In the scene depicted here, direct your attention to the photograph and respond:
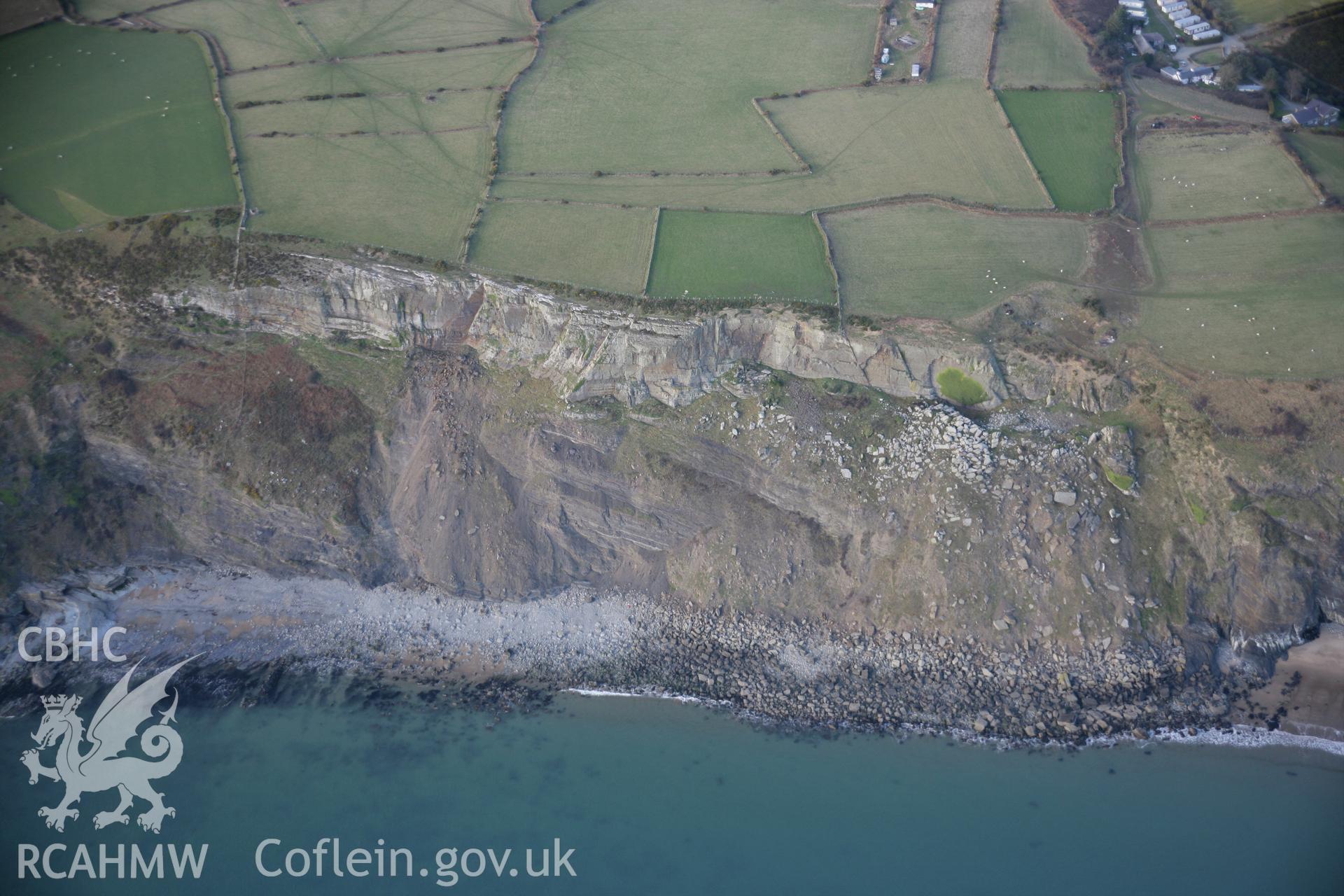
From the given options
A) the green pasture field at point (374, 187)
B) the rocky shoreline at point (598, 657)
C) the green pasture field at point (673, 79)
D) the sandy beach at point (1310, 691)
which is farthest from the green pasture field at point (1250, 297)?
the green pasture field at point (374, 187)

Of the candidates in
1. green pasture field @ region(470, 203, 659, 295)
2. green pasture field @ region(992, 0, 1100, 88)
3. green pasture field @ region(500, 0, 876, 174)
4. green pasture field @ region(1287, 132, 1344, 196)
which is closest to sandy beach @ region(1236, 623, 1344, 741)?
green pasture field @ region(1287, 132, 1344, 196)

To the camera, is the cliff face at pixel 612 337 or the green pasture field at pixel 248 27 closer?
the cliff face at pixel 612 337

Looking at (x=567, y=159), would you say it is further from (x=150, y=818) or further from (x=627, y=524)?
(x=150, y=818)

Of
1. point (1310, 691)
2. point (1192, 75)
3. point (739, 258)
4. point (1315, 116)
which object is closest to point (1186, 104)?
point (1192, 75)

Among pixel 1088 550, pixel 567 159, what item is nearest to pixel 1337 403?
pixel 1088 550

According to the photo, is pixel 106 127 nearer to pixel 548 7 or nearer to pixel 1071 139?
pixel 548 7

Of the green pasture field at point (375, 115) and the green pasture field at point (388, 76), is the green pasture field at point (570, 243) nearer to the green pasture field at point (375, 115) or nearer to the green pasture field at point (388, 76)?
the green pasture field at point (375, 115)
